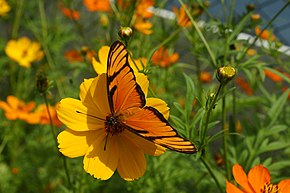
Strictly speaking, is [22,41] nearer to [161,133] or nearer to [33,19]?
[33,19]

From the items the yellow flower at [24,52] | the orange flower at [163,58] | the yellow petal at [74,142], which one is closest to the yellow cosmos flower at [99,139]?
the yellow petal at [74,142]

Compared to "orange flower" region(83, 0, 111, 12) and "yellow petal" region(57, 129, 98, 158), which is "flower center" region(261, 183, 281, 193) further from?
"orange flower" region(83, 0, 111, 12)

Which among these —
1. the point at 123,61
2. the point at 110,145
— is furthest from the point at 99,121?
the point at 123,61

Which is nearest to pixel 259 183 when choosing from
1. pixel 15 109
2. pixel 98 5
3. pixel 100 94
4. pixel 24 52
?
pixel 100 94

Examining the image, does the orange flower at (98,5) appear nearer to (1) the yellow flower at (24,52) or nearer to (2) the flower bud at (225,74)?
(1) the yellow flower at (24,52)

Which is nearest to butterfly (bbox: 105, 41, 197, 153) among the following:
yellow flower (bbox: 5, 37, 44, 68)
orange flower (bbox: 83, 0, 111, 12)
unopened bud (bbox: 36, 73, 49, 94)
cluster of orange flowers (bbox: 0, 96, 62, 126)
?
unopened bud (bbox: 36, 73, 49, 94)

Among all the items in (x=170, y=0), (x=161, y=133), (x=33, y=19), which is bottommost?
(x=33, y=19)
